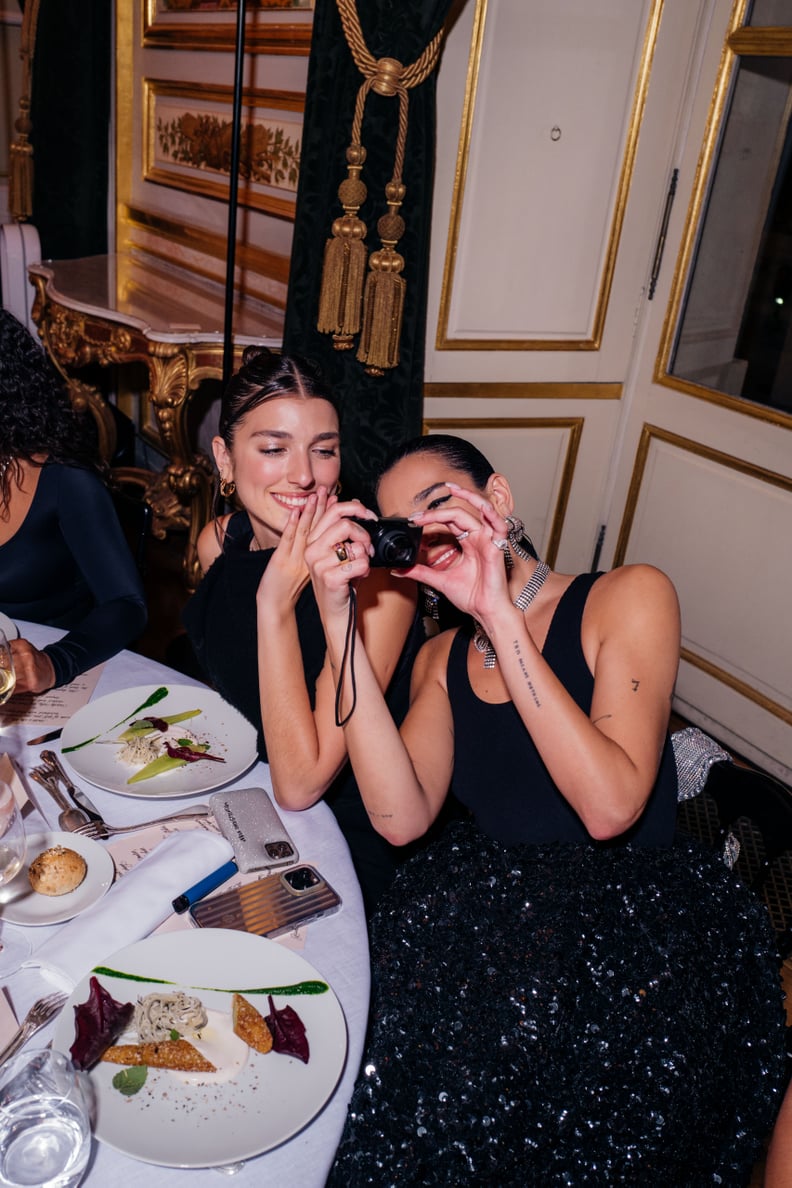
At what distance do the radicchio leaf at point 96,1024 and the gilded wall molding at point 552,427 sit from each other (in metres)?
2.56

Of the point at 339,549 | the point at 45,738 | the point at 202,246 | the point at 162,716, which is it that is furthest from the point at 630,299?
the point at 45,738

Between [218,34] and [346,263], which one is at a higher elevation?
[218,34]

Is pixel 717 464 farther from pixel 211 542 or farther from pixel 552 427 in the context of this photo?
pixel 211 542

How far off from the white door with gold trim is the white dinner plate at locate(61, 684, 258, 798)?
6.55ft

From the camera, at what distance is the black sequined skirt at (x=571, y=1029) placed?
1.13 meters

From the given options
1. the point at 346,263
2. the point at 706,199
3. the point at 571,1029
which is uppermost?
the point at 706,199

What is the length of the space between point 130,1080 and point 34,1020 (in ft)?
0.40

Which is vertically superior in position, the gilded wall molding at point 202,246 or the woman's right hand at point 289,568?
the gilded wall molding at point 202,246

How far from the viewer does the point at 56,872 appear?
3.69ft

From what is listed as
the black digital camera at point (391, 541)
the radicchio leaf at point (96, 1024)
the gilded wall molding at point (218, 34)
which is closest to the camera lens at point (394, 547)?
the black digital camera at point (391, 541)

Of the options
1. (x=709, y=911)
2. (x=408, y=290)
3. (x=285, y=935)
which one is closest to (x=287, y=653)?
(x=285, y=935)

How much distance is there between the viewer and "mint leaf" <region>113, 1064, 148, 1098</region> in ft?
2.93

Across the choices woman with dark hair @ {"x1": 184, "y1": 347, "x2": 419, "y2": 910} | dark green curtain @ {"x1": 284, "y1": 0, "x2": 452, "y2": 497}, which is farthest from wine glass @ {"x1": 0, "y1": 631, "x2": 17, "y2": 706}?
dark green curtain @ {"x1": 284, "y1": 0, "x2": 452, "y2": 497}

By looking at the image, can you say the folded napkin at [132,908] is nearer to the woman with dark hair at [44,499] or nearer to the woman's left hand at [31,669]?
the woman's left hand at [31,669]
